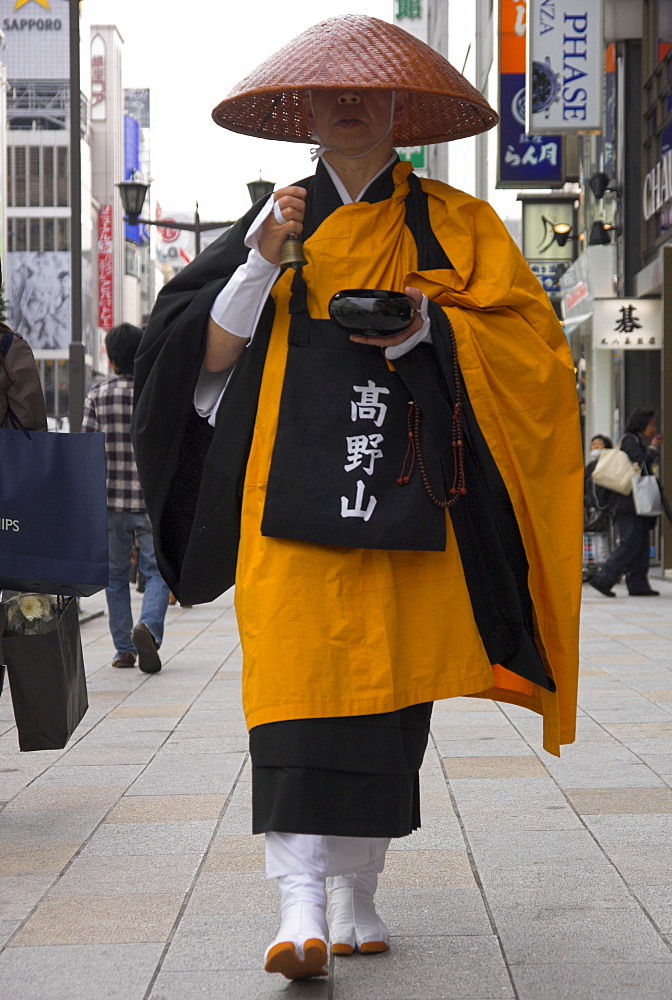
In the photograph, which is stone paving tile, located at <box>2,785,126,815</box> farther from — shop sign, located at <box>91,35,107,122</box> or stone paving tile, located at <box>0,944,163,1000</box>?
shop sign, located at <box>91,35,107,122</box>

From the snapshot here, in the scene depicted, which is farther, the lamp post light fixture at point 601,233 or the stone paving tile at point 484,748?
the lamp post light fixture at point 601,233

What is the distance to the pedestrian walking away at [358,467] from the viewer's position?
9.21 ft

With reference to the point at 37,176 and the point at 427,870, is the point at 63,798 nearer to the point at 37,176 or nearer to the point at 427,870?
the point at 427,870

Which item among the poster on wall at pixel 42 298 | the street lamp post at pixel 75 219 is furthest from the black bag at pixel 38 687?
the poster on wall at pixel 42 298

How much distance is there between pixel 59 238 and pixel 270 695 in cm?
6718

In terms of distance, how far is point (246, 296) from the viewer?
116 inches

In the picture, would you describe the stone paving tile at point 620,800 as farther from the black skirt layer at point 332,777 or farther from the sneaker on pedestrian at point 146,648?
the sneaker on pedestrian at point 146,648

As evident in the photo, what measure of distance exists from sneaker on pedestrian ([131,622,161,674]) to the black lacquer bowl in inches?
214

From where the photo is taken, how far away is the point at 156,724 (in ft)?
20.6

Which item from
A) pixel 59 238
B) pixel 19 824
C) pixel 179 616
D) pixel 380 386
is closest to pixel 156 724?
pixel 19 824

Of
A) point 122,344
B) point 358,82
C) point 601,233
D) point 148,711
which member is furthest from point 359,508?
point 601,233

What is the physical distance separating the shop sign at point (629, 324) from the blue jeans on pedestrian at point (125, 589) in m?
8.46

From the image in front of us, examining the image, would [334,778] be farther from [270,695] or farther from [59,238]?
[59,238]

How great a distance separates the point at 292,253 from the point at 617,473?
34.7 ft
